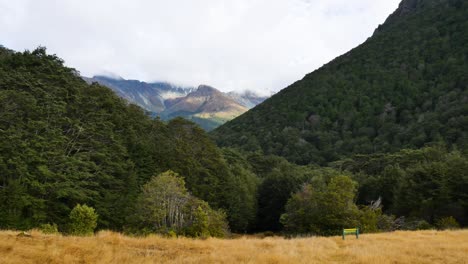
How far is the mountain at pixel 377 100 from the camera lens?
102 metres

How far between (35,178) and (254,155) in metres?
67.3

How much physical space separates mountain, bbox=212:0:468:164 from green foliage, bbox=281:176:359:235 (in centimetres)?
6294

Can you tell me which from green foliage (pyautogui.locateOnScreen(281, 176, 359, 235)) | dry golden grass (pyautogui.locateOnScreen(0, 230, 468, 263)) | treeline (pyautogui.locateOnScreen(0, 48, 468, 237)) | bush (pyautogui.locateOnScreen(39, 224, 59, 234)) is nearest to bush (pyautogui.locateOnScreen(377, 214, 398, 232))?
treeline (pyautogui.locateOnScreen(0, 48, 468, 237))

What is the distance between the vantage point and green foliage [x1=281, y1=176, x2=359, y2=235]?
3419cm

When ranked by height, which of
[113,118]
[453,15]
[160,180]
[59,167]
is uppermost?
[453,15]

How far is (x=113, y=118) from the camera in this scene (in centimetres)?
4709

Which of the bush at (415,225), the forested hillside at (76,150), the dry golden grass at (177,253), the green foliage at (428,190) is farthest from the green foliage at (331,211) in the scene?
the dry golden grass at (177,253)

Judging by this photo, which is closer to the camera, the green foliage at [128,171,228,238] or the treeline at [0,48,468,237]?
the green foliage at [128,171,228,238]

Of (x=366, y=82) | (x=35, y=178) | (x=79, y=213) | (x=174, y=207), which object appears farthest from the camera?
(x=366, y=82)

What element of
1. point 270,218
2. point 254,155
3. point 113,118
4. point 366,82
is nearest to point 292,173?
point 270,218

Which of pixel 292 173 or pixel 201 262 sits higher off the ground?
pixel 292 173

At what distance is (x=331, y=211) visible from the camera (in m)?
34.8

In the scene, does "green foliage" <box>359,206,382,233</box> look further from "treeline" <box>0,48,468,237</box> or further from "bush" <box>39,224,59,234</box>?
"bush" <box>39,224,59,234</box>

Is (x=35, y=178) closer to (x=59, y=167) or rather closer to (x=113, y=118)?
(x=59, y=167)
